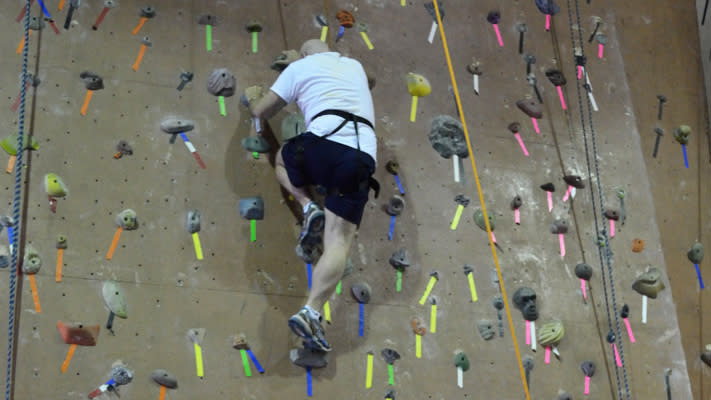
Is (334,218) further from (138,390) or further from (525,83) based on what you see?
(525,83)

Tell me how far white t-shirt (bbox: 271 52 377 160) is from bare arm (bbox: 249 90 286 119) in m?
0.02

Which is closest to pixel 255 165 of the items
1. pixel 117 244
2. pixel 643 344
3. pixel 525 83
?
pixel 117 244

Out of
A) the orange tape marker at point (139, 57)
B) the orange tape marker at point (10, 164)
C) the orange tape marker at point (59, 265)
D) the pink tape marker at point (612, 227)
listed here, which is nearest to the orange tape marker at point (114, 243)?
the orange tape marker at point (59, 265)

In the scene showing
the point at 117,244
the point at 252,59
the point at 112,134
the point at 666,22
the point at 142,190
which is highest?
the point at 666,22

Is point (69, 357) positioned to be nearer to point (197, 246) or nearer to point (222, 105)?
point (197, 246)

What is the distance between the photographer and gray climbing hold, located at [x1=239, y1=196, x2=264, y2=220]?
3533mm

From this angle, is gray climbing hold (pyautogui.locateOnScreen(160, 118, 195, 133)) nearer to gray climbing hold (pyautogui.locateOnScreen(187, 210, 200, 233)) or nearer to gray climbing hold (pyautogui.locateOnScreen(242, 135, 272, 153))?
gray climbing hold (pyautogui.locateOnScreen(242, 135, 272, 153))

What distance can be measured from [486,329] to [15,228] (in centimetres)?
195

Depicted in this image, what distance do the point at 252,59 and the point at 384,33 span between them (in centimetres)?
68

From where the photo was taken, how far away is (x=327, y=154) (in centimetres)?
329

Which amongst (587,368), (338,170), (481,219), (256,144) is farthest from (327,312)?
(587,368)

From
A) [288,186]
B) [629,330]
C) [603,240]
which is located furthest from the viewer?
[603,240]

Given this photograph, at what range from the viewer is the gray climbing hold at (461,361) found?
3.64m

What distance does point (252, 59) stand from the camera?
3785 millimetres
